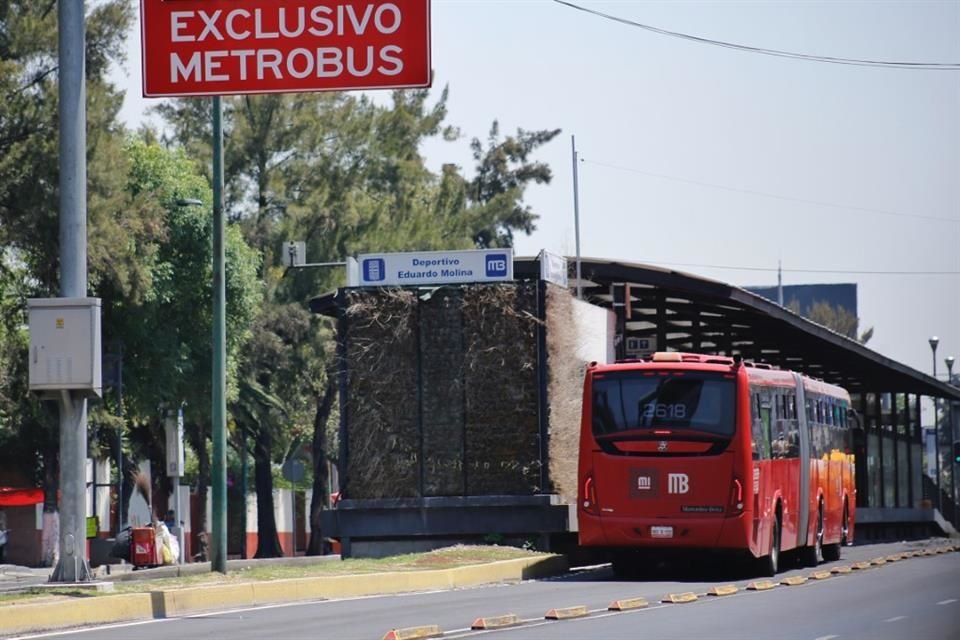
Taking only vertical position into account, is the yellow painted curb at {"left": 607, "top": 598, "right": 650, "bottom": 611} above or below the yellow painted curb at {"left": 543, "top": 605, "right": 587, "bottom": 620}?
below

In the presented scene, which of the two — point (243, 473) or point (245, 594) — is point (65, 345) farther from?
point (243, 473)

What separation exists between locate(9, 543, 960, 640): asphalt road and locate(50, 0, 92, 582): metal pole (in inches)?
62.5

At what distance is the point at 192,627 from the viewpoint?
1778 cm

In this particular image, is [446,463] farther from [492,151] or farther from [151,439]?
[492,151]

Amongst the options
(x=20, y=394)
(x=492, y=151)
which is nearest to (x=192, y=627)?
(x=20, y=394)

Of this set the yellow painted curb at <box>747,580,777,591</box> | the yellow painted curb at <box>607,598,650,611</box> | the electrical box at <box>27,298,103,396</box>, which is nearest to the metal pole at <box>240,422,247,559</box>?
the yellow painted curb at <box>747,580,777,591</box>

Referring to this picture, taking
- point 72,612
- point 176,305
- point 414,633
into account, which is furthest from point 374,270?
point 176,305

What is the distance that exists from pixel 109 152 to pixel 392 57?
987 inches

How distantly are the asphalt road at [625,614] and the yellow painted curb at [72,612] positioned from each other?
0.41m

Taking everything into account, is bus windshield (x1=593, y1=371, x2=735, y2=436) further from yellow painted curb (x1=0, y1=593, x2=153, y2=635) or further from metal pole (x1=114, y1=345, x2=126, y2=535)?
metal pole (x1=114, y1=345, x2=126, y2=535)

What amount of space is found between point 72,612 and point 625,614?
219 inches

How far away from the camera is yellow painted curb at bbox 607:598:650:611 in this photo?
1967cm

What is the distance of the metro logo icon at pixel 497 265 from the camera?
Answer: 107 ft

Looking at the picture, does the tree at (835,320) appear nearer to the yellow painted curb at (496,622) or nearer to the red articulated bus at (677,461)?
the red articulated bus at (677,461)
